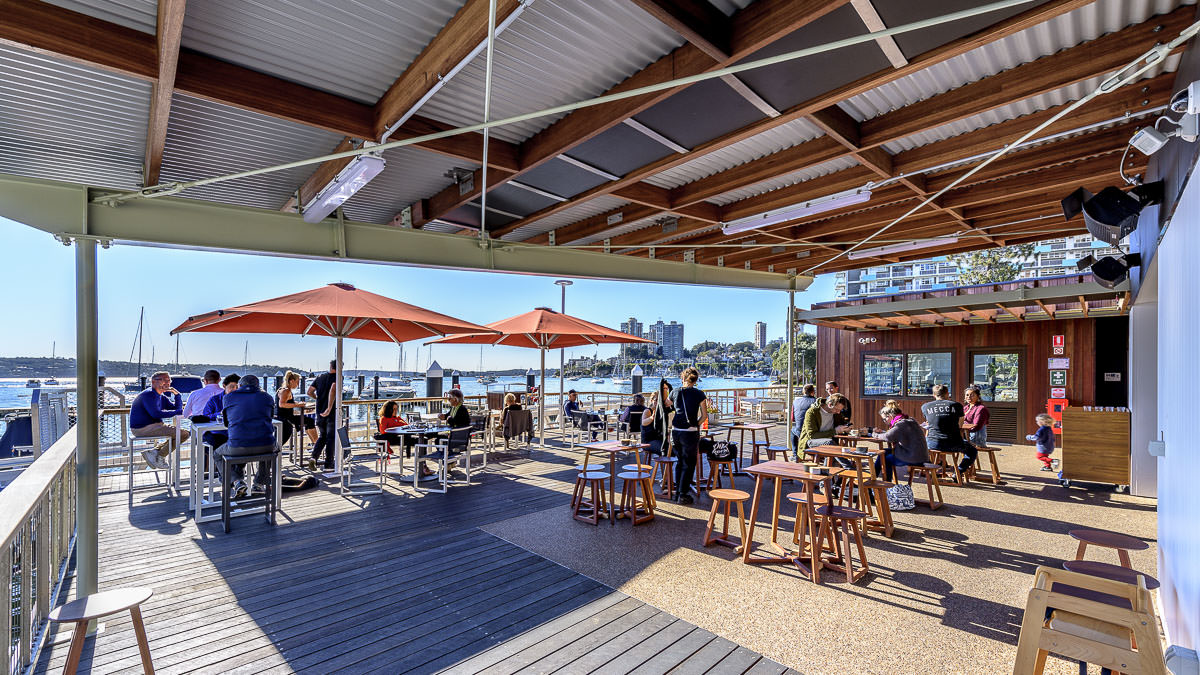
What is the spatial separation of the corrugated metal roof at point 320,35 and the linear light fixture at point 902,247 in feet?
18.6

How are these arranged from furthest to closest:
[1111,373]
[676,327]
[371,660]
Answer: [676,327], [1111,373], [371,660]

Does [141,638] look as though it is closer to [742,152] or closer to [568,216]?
[742,152]

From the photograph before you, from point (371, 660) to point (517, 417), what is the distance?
6085 mm

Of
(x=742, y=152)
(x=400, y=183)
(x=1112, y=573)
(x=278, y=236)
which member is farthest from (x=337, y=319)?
(x=1112, y=573)

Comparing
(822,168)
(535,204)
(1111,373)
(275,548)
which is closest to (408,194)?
(535,204)

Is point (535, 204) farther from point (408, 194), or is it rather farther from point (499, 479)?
point (499, 479)

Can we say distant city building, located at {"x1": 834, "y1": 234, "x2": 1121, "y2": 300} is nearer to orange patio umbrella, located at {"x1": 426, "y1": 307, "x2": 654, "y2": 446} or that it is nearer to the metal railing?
orange patio umbrella, located at {"x1": 426, "y1": 307, "x2": 654, "y2": 446}

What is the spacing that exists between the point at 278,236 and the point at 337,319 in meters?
2.69

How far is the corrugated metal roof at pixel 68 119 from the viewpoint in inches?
98.0

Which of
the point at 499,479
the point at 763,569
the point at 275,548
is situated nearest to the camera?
the point at 763,569

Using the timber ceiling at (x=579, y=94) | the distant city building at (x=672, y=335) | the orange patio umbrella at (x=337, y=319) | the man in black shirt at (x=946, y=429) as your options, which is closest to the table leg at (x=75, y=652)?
the timber ceiling at (x=579, y=94)

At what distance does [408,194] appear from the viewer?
4668mm

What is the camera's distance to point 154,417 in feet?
20.7

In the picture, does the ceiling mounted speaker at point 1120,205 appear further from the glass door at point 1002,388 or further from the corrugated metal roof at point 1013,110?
the glass door at point 1002,388
